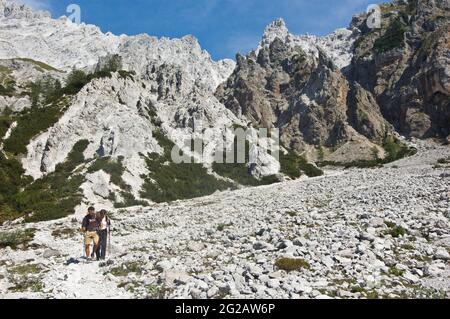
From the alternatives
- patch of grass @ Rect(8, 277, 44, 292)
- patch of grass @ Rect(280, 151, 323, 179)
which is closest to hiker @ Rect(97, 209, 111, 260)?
patch of grass @ Rect(8, 277, 44, 292)

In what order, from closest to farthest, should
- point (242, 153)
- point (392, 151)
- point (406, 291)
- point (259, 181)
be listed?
point (406, 291) < point (259, 181) < point (242, 153) < point (392, 151)

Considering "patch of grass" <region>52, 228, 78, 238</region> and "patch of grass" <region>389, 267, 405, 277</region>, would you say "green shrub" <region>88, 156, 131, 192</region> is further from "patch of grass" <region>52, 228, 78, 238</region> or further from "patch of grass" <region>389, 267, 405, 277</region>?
"patch of grass" <region>389, 267, 405, 277</region>

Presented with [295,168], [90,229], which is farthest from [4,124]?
[90,229]

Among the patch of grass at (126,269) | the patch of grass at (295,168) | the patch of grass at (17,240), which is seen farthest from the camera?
the patch of grass at (295,168)

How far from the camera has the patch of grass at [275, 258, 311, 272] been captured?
13.7 m

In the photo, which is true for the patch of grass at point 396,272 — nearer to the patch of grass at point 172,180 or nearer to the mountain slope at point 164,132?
the mountain slope at point 164,132

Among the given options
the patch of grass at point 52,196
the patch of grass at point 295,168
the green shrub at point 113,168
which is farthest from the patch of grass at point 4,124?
the patch of grass at point 295,168

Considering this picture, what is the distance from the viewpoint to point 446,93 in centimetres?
15650

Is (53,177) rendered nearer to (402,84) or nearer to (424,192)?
(424,192)

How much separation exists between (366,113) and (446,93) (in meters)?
31.2

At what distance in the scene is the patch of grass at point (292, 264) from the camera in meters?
13.7

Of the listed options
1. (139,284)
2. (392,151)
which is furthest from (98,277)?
(392,151)

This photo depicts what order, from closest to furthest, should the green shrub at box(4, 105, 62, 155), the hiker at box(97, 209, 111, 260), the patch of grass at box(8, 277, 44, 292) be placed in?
the patch of grass at box(8, 277, 44, 292) < the hiker at box(97, 209, 111, 260) < the green shrub at box(4, 105, 62, 155)

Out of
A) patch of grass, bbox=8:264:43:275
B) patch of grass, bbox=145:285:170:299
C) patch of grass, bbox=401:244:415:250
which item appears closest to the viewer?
patch of grass, bbox=145:285:170:299
